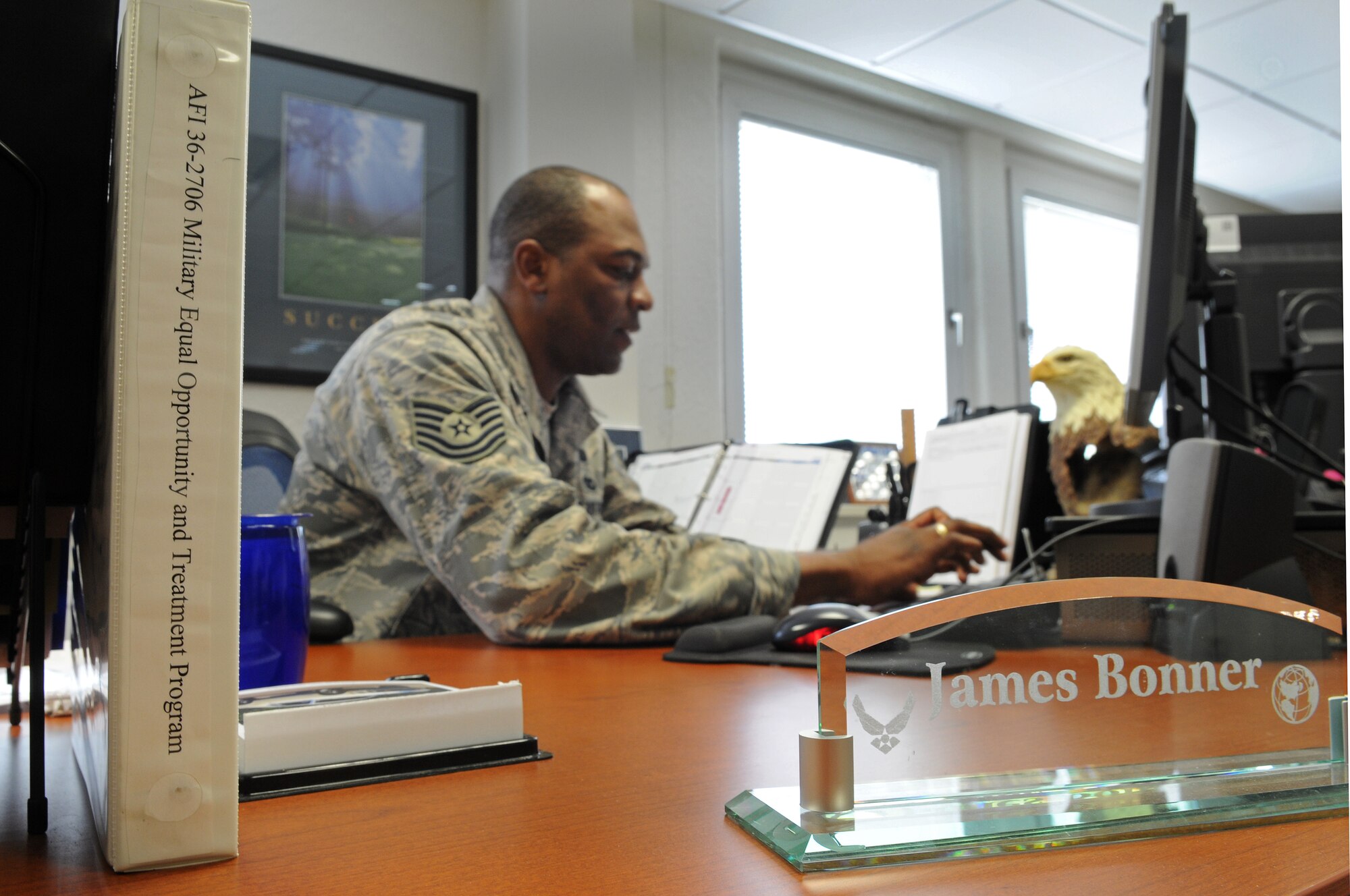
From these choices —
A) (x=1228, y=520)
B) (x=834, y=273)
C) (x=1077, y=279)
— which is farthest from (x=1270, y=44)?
(x=1228, y=520)

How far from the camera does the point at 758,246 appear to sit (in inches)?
121

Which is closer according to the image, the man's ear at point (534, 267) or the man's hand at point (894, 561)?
the man's hand at point (894, 561)

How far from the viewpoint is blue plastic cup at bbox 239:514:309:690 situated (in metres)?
0.62

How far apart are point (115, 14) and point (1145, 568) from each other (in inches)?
34.8

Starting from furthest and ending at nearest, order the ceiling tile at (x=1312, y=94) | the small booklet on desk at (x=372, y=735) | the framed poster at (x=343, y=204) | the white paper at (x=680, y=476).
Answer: the ceiling tile at (x=1312, y=94), the framed poster at (x=343, y=204), the white paper at (x=680, y=476), the small booklet on desk at (x=372, y=735)

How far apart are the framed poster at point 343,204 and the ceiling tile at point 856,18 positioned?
2.84 ft

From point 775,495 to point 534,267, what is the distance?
1.74 feet

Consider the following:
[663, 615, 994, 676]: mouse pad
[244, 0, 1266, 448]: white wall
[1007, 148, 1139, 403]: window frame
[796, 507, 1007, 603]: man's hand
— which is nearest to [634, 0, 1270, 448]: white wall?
[244, 0, 1266, 448]: white wall

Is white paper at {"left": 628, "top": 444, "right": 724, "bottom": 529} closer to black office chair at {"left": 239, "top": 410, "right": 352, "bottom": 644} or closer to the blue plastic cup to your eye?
black office chair at {"left": 239, "top": 410, "right": 352, "bottom": 644}

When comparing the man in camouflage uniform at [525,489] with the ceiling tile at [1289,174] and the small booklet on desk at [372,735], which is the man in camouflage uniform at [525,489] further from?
the ceiling tile at [1289,174]

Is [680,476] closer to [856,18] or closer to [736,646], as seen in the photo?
[736,646]

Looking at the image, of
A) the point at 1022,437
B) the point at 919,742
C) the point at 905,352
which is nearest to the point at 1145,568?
the point at 1022,437

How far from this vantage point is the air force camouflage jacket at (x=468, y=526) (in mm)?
942

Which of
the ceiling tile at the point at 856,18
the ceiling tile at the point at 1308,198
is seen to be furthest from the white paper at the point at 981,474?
the ceiling tile at the point at 1308,198
